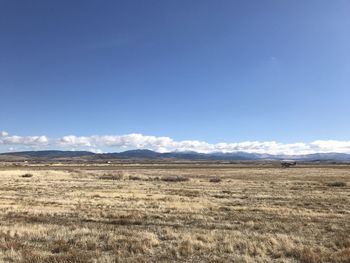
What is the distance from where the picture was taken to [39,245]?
589 inches

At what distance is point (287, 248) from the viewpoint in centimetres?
1448

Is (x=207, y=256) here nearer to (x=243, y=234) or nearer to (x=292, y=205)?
(x=243, y=234)

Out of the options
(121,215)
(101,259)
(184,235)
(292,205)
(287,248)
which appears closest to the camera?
(101,259)

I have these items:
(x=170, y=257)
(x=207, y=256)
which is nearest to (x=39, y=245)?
(x=170, y=257)

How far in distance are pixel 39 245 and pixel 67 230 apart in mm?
3011

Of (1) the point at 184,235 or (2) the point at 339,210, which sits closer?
(1) the point at 184,235

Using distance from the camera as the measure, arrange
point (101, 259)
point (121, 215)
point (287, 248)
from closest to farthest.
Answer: point (101, 259) < point (287, 248) < point (121, 215)

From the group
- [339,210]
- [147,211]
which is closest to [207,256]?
[147,211]

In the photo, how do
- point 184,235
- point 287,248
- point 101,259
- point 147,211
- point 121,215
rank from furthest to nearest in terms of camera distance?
1. point 147,211
2. point 121,215
3. point 184,235
4. point 287,248
5. point 101,259

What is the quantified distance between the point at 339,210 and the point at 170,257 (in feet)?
50.4

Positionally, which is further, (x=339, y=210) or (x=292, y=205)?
(x=292, y=205)

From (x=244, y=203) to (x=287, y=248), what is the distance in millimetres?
15608

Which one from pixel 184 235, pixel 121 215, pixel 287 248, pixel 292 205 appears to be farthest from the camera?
pixel 292 205

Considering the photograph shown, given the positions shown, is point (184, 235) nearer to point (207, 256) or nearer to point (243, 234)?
point (243, 234)
